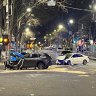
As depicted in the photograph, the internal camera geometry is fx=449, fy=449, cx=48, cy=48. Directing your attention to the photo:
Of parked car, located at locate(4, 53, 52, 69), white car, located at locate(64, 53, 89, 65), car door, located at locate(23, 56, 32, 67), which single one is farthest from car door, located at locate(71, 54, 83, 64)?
car door, located at locate(23, 56, 32, 67)

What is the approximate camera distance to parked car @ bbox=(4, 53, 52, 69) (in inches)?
1646

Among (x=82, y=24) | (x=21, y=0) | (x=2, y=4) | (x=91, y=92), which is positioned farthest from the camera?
(x=82, y=24)

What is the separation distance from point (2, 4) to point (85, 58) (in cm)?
1160

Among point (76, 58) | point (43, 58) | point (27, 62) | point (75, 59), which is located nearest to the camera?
point (27, 62)

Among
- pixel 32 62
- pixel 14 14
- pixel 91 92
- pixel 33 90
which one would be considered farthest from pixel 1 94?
pixel 14 14

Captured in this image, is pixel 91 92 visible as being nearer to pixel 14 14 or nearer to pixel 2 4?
pixel 2 4

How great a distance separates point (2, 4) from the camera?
168 ft

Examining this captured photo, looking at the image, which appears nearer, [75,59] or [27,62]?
[27,62]

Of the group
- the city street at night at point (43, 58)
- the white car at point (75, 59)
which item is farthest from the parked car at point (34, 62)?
the white car at point (75, 59)

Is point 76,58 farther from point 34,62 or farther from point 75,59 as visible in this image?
point 34,62

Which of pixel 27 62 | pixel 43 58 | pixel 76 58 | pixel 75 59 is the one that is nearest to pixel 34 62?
pixel 27 62

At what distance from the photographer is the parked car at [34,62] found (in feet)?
137

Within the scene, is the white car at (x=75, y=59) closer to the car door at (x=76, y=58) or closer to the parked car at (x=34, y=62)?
the car door at (x=76, y=58)

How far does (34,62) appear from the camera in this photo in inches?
1652
